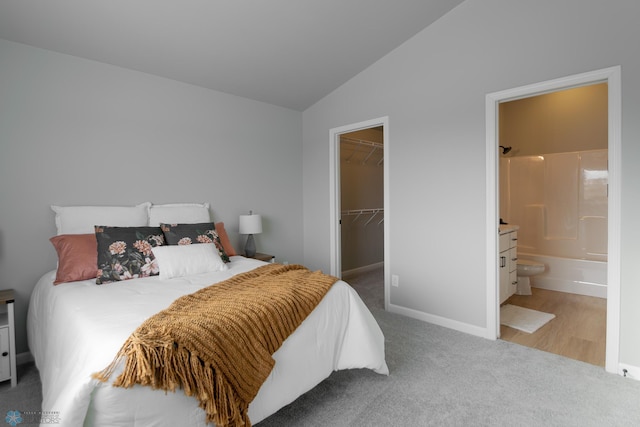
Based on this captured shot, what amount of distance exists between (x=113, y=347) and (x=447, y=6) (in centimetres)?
334

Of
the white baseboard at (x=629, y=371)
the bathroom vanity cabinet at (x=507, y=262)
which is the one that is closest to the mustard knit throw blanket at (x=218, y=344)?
the white baseboard at (x=629, y=371)

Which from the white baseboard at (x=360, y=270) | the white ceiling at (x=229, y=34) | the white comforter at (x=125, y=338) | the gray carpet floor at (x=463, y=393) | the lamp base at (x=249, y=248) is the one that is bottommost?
the gray carpet floor at (x=463, y=393)

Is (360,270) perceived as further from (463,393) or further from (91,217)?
(91,217)

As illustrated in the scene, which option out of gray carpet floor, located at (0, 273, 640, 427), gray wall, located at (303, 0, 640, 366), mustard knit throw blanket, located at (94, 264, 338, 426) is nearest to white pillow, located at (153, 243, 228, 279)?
mustard knit throw blanket, located at (94, 264, 338, 426)

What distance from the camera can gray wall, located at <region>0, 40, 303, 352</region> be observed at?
2.46m

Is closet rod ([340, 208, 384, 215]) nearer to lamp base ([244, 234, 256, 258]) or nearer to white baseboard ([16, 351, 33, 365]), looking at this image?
lamp base ([244, 234, 256, 258])

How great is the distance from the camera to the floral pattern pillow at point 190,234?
270 centimetres

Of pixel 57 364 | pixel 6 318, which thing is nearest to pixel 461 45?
pixel 57 364

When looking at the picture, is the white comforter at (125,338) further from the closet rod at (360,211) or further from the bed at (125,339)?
the closet rod at (360,211)

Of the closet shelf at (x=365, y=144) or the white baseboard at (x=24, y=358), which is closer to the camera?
the white baseboard at (x=24, y=358)

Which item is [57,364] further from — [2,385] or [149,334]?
[2,385]

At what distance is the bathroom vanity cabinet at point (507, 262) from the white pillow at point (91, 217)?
131 inches

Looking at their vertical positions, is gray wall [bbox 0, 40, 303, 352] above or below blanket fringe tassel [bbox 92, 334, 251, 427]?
above

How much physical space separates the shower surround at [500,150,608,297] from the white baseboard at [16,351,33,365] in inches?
205
